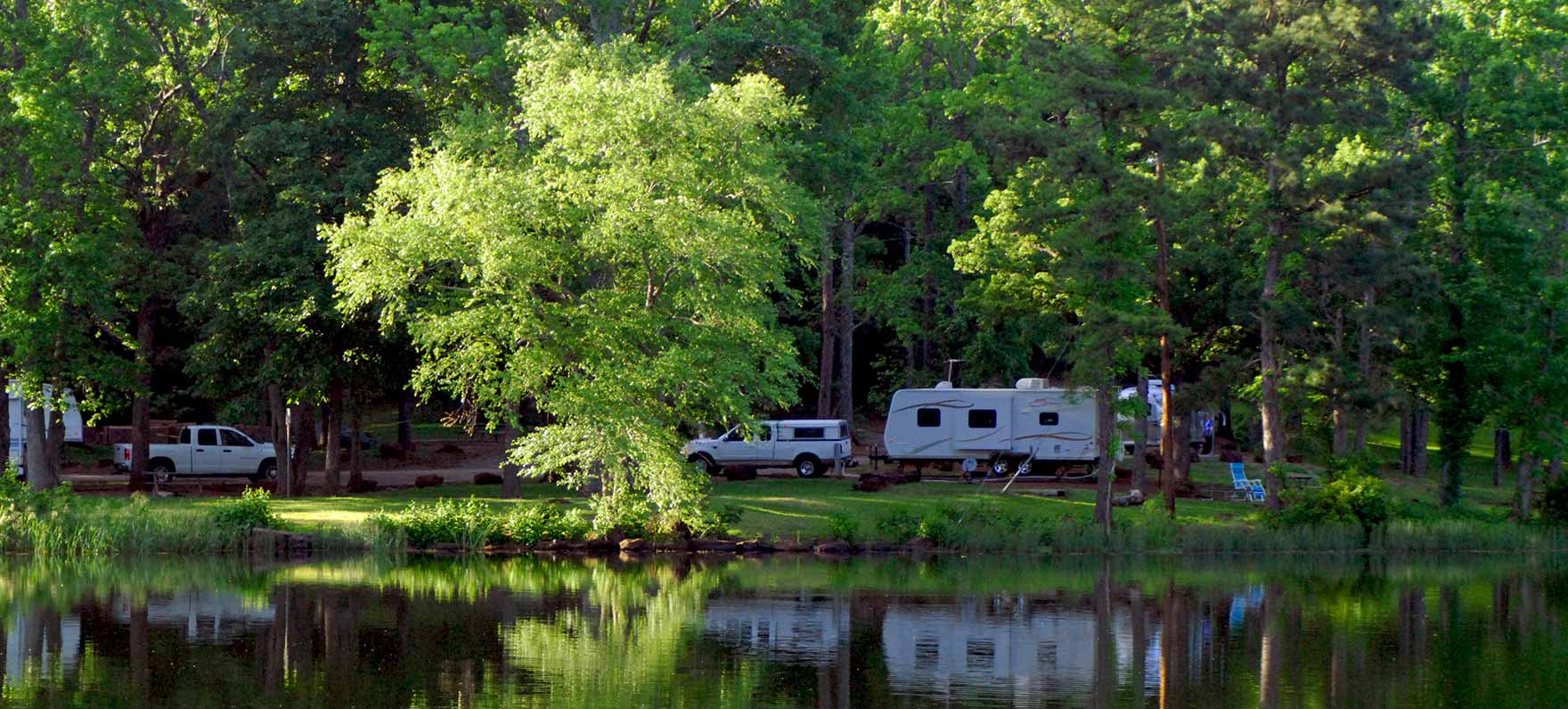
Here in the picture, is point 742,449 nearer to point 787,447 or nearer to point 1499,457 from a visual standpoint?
point 787,447

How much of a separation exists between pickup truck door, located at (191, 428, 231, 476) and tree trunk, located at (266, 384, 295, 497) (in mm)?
4450

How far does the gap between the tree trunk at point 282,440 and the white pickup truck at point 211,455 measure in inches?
150

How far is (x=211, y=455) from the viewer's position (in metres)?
44.3

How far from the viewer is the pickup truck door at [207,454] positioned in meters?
44.3

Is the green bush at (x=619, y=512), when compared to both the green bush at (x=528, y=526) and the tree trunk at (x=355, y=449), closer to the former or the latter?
the green bush at (x=528, y=526)

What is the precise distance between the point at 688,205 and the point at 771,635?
10.5 meters

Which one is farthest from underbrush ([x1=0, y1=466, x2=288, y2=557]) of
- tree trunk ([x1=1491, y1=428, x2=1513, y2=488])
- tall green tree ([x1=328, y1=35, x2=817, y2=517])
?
tree trunk ([x1=1491, y1=428, x2=1513, y2=488])

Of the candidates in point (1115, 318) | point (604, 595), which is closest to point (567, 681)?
point (604, 595)

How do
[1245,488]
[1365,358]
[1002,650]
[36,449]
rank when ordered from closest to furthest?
[1002,650]
[36,449]
[1245,488]
[1365,358]

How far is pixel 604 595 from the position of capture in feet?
84.3

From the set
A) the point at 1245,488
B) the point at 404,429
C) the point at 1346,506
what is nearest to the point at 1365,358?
the point at 1245,488

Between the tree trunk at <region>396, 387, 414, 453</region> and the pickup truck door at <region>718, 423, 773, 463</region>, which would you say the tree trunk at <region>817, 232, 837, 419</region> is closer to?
the pickup truck door at <region>718, 423, 773, 463</region>

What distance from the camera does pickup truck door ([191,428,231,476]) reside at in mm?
44281

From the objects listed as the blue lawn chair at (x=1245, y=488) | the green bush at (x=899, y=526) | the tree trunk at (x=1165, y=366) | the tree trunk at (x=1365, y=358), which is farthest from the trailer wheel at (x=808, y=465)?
the tree trunk at (x=1365, y=358)
